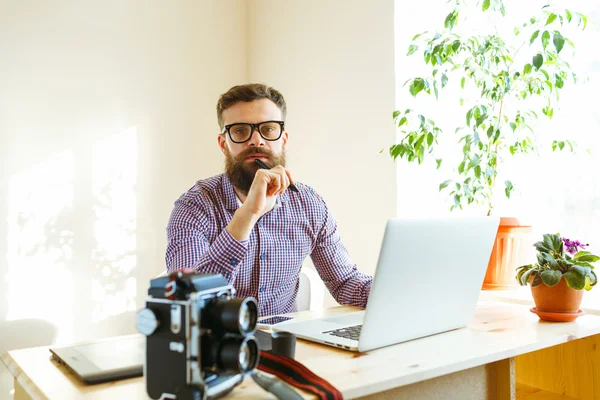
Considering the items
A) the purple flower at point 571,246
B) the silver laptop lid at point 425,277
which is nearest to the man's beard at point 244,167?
the silver laptop lid at point 425,277

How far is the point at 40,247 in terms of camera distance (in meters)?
2.74

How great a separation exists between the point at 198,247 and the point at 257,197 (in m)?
0.29

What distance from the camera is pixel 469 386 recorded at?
3.53 ft

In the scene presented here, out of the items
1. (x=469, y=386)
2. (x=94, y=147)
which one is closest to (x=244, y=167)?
(x=469, y=386)

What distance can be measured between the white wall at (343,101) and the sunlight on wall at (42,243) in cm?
121

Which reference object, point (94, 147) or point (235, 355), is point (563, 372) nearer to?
point (235, 355)

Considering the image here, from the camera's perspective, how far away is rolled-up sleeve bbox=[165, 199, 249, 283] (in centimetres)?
147

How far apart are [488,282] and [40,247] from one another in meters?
2.07

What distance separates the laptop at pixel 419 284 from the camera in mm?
1020

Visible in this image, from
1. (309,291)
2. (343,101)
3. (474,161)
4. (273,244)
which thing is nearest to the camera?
(273,244)

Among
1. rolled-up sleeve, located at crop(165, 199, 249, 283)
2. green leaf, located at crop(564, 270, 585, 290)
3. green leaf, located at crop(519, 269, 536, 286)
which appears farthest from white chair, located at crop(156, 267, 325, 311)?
green leaf, located at crop(564, 270, 585, 290)

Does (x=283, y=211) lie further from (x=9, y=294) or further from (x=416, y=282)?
(x=9, y=294)

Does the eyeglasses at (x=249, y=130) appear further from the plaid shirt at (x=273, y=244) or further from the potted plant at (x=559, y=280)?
the potted plant at (x=559, y=280)

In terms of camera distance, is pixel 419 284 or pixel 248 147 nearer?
pixel 419 284
